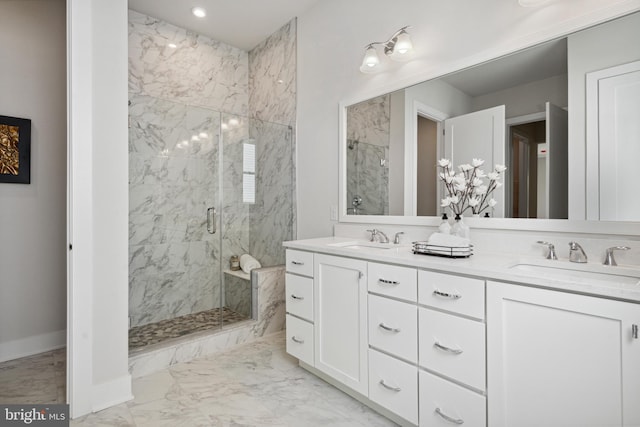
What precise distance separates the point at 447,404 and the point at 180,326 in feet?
7.02

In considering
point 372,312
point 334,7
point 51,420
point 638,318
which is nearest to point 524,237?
point 638,318

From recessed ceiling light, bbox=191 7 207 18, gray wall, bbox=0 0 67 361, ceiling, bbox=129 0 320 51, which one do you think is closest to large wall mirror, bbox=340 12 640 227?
ceiling, bbox=129 0 320 51

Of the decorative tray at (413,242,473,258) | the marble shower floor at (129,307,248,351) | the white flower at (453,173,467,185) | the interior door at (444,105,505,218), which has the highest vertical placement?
the interior door at (444,105,505,218)

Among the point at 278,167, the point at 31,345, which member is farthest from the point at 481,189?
the point at 31,345

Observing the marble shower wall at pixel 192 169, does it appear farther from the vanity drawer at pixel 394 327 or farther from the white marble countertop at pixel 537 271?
the vanity drawer at pixel 394 327

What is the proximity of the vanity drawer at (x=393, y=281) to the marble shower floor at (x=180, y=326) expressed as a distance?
1.58m

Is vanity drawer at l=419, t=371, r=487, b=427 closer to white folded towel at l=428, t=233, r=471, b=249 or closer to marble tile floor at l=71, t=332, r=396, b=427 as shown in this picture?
marble tile floor at l=71, t=332, r=396, b=427

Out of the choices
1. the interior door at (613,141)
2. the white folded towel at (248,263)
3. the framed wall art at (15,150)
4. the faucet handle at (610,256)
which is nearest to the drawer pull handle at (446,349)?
the faucet handle at (610,256)

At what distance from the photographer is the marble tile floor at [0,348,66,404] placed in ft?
6.09

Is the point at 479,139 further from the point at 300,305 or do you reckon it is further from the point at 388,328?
the point at 300,305

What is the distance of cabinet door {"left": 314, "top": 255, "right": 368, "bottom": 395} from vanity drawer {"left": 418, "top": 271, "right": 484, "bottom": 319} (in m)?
0.35

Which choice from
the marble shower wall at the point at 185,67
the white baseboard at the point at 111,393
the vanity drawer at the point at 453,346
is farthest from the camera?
the marble shower wall at the point at 185,67

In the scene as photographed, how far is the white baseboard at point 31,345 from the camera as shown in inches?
92.4

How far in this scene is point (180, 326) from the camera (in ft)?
8.77
